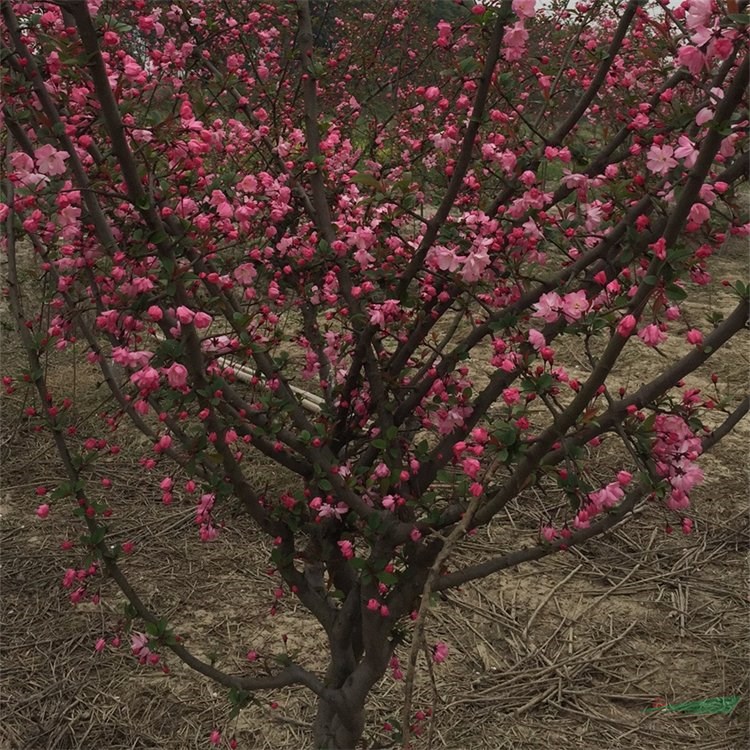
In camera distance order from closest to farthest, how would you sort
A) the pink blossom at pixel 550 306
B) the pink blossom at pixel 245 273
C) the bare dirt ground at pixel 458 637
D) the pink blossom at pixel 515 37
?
1. the pink blossom at pixel 550 306
2. the pink blossom at pixel 515 37
3. the pink blossom at pixel 245 273
4. the bare dirt ground at pixel 458 637

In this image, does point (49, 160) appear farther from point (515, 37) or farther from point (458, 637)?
point (458, 637)

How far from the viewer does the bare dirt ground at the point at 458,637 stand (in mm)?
3023

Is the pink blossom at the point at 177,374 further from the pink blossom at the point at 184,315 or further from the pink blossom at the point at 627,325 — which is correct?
the pink blossom at the point at 627,325

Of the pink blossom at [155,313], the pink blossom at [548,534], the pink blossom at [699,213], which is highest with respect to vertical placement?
the pink blossom at [699,213]

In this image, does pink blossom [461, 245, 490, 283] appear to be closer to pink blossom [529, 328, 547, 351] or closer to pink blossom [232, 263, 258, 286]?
pink blossom [529, 328, 547, 351]

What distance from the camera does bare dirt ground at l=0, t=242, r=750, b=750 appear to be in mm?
3023

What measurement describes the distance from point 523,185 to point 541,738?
2.07 metres

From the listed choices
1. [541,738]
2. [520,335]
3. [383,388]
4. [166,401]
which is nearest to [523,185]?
[520,335]

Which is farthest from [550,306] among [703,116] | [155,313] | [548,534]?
[155,313]

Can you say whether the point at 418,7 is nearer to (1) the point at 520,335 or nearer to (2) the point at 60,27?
(2) the point at 60,27

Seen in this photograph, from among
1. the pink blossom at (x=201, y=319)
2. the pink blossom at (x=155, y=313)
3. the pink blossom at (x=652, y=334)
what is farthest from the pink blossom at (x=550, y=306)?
the pink blossom at (x=155, y=313)

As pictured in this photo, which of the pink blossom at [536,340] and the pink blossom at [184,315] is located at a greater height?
the pink blossom at [536,340]

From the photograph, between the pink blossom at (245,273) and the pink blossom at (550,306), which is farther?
the pink blossom at (245,273)

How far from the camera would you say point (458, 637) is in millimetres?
3518
